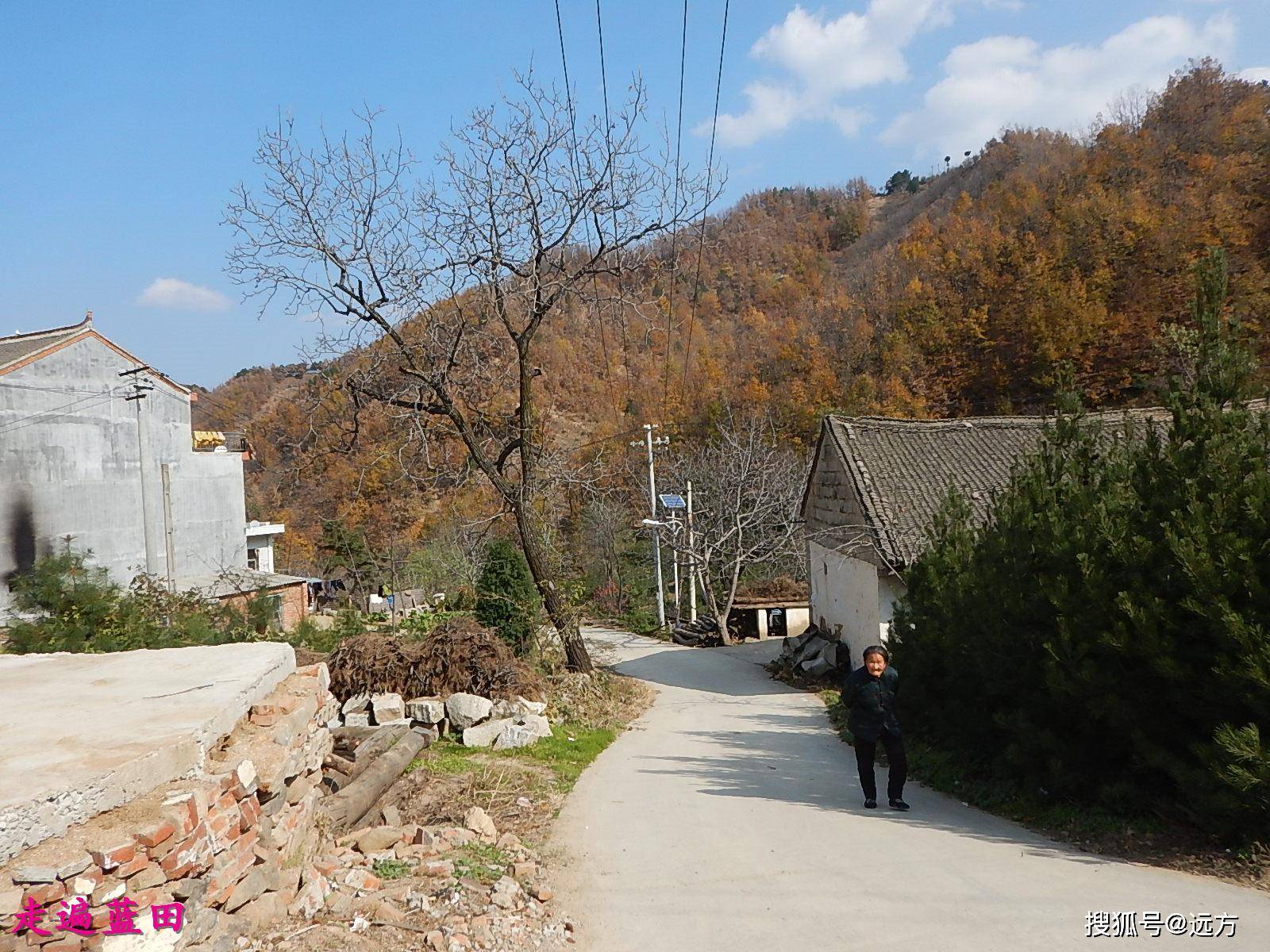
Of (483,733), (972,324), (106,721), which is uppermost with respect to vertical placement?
(972,324)

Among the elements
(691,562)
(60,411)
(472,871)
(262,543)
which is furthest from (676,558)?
(472,871)

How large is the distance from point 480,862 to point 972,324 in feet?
151

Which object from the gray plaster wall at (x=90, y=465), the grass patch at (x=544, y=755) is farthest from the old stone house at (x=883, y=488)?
the gray plaster wall at (x=90, y=465)

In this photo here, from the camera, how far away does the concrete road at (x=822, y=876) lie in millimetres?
4785

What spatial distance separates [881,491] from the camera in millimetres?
18172

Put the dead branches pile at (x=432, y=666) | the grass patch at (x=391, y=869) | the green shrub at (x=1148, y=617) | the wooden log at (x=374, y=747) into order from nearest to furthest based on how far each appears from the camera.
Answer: the grass patch at (x=391, y=869) → the green shrub at (x=1148, y=617) → the wooden log at (x=374, y=747) → the dead branches pile at (x=432, y=666)

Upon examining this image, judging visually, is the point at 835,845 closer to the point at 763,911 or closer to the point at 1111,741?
the point at 763,911

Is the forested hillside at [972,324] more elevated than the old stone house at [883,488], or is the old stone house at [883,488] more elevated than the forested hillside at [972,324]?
the forested hillside at [972,324]

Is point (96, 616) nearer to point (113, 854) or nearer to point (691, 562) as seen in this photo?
point (113, 854)

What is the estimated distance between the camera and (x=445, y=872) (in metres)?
5.52

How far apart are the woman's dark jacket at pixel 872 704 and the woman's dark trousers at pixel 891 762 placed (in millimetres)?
73

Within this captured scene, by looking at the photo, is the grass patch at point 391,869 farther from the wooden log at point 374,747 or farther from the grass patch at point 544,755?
the grass patch at point 544,755

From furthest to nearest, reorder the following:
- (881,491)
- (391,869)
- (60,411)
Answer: (60,411) < (881,491) < (391,869)

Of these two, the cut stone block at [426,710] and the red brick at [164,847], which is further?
the cut stone block at [426,710]
